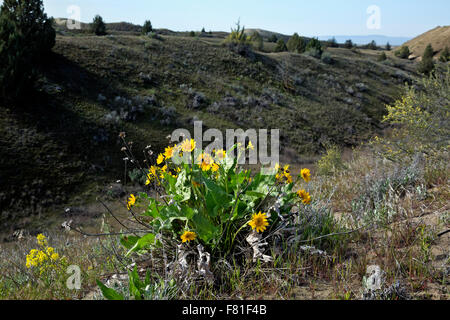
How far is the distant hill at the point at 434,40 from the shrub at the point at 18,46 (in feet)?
164

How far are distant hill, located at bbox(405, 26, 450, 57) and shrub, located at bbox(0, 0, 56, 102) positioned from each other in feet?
164

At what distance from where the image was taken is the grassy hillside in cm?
1026

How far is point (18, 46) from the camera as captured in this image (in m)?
11.6

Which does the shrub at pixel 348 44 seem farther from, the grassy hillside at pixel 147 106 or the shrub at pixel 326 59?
the shrub at pixel 326 59

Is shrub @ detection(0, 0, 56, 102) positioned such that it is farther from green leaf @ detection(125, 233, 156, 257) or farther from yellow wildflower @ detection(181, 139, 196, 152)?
green leaf @ detection(125, 233, 156, 257)

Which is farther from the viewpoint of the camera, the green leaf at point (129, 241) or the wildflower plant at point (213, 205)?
the green leaf at point (129, 241)

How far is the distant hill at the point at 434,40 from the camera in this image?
45719 mm

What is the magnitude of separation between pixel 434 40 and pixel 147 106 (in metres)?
52.6

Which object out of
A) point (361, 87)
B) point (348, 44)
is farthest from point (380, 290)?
point (348, 44)

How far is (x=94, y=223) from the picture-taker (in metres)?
8.80

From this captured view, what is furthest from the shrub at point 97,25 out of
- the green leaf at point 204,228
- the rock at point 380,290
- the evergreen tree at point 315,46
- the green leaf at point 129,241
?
the rock at point 380,290

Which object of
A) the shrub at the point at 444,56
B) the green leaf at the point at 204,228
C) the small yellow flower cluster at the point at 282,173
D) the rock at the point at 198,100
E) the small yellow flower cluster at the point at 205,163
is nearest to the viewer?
the green leaf at the point at 204,228

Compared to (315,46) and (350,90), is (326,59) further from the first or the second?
(350,90)

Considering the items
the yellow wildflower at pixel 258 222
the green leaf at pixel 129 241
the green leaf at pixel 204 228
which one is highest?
the yellow wildflower at pixel 258 222
